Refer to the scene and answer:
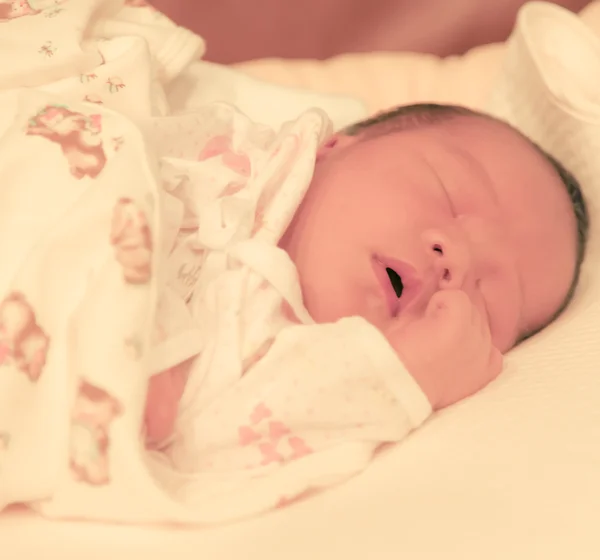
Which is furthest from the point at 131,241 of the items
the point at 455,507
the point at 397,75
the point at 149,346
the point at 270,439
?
the point at 397,75

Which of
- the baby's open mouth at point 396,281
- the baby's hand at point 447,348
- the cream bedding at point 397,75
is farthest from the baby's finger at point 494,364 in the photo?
the cream bedding at point 397,75

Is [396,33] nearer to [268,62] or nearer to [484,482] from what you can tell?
[268,62]

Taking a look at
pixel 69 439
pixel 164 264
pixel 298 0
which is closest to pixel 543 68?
pixel 298 0

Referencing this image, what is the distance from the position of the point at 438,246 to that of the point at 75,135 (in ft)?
1.10

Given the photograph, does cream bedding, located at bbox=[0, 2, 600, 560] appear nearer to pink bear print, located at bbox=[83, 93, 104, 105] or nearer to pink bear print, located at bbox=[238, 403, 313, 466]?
pink bear print, located at bbox=[238, 403, 313, 466]

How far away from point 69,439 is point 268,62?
0.86 metres

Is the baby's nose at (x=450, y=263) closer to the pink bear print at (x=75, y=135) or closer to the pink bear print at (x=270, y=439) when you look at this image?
the pink bear print at (x=270, y=439)

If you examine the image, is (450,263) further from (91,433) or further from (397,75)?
(397,75)

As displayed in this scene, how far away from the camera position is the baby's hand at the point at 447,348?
2.06ft

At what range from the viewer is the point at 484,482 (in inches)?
21.1

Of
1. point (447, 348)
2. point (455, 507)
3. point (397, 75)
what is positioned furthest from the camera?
point (397, 75)

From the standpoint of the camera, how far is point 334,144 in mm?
853

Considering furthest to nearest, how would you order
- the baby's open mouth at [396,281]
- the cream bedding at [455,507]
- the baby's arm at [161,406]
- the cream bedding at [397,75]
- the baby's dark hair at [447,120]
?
the cream bedding at [397,75] → the baby's dark hair at [447,120] → the baby's open mouth at [396,281] → the baby's arm at [161,406] → the cream bedding at [455,507]

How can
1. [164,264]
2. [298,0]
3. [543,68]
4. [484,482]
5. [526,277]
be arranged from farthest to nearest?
[298,0] < [543,68] < [526,277] < [164,264] < [484,482]
